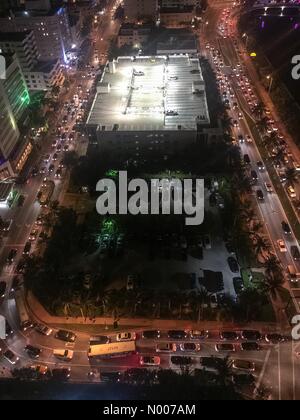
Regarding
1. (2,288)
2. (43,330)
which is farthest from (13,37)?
(43,330)

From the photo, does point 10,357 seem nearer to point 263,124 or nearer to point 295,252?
point 295,252

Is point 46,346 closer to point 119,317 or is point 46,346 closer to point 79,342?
point 79,342

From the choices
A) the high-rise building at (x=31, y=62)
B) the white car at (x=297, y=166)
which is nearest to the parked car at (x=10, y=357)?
the white car at (x=297, y=166)

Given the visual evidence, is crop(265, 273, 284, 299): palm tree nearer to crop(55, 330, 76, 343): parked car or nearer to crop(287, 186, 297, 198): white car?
crop(287, 186, 297, 198): white car

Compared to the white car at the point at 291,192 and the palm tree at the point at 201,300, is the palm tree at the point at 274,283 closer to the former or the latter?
the palm tree at the point at 201,300

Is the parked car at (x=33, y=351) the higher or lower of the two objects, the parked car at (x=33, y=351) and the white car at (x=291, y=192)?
the lower

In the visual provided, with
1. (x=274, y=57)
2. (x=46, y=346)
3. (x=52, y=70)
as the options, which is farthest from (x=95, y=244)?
(x=274, y=57)
